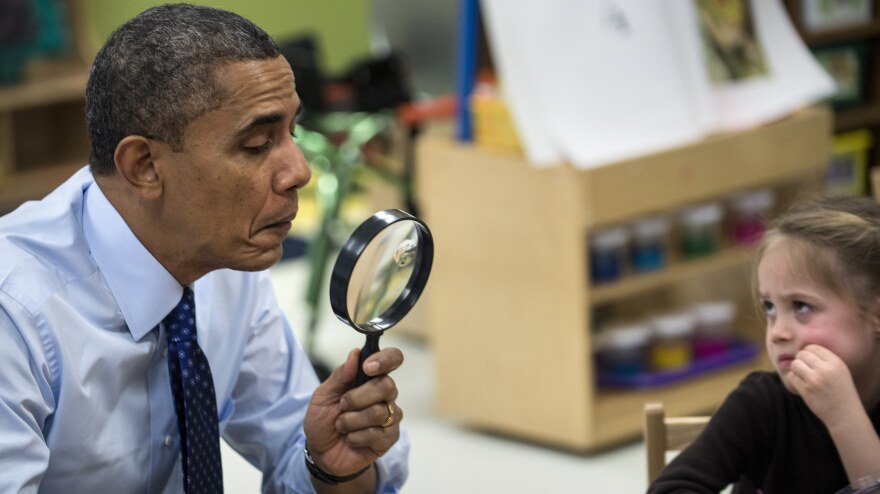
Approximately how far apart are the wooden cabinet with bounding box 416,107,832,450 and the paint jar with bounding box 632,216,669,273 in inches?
1.4

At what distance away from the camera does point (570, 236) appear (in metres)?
2.98

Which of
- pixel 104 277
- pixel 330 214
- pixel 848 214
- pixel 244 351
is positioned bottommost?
pixel 330 214

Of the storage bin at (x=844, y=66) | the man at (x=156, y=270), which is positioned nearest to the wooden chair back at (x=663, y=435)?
the man at (x=156, y=270)

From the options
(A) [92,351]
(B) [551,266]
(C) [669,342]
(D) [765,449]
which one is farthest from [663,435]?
(C) [669,342]

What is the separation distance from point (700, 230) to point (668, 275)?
0.51 ft

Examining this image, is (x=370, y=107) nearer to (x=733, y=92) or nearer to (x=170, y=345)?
(x=733, y=92)

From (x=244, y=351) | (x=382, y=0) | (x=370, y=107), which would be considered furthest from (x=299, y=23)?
(x=244, y=351)

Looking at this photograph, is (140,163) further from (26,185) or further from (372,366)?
(26,185)

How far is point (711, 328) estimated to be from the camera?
344 centimetres

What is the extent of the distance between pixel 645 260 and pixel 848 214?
5.23 ft

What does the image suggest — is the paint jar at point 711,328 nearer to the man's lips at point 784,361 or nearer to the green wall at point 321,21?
the man's lips at point 784,361

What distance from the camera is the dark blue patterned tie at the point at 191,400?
1.56m

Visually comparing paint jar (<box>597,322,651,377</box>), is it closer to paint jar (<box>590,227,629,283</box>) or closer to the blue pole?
paint jar (<box>590,227,629,283</box>)

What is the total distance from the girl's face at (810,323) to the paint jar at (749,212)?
1.82 m
